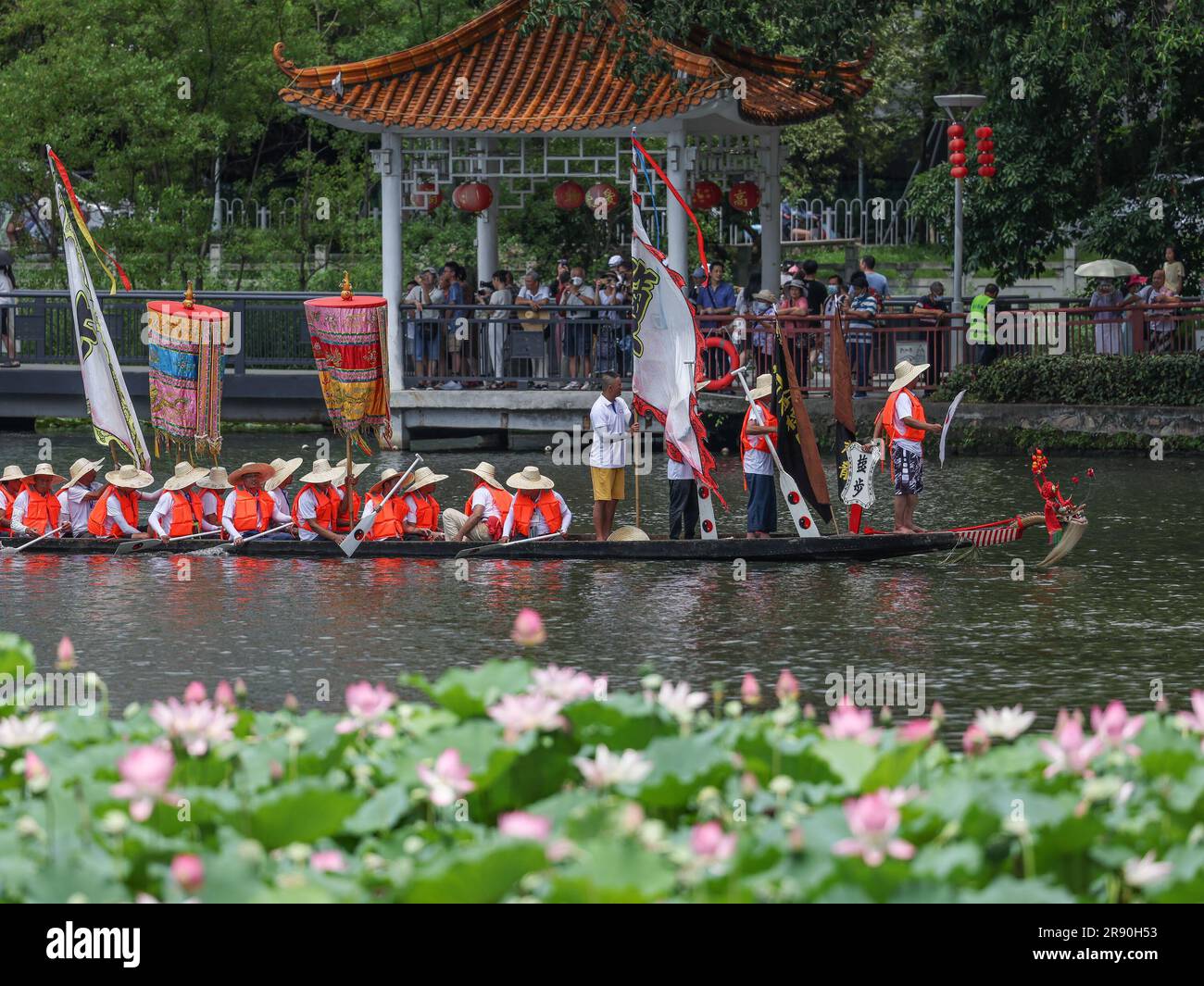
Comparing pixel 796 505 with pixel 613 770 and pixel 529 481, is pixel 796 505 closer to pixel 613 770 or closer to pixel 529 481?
pixel 529 481

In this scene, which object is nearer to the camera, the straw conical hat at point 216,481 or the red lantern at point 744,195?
the straw conical hat at point 216,481

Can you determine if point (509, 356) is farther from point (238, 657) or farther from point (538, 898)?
point (538, 898)

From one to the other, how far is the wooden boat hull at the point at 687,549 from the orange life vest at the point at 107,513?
194cm

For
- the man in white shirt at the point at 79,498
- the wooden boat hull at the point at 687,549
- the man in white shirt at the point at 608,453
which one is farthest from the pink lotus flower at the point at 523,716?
the man in white shirt at the point at 79,498

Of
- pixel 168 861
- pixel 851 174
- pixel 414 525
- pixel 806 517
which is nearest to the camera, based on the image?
pixel 168 861

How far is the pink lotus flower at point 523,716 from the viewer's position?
5898mm

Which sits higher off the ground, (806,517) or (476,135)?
(476,135)

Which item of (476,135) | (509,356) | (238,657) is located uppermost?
(476,135)

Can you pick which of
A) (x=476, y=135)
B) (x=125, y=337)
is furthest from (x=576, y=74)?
(x=125, y=337)

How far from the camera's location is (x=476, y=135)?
2591 centimetres

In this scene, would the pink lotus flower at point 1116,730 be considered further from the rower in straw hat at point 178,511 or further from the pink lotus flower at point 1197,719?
the rower in straw hat at point 178,511

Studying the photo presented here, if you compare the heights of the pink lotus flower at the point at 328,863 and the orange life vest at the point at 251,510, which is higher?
the orange life vest at the point at 251,510

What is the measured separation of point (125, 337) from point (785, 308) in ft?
31.8

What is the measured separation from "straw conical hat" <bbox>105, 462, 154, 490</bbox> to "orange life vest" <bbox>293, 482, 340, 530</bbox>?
4.67 feet
